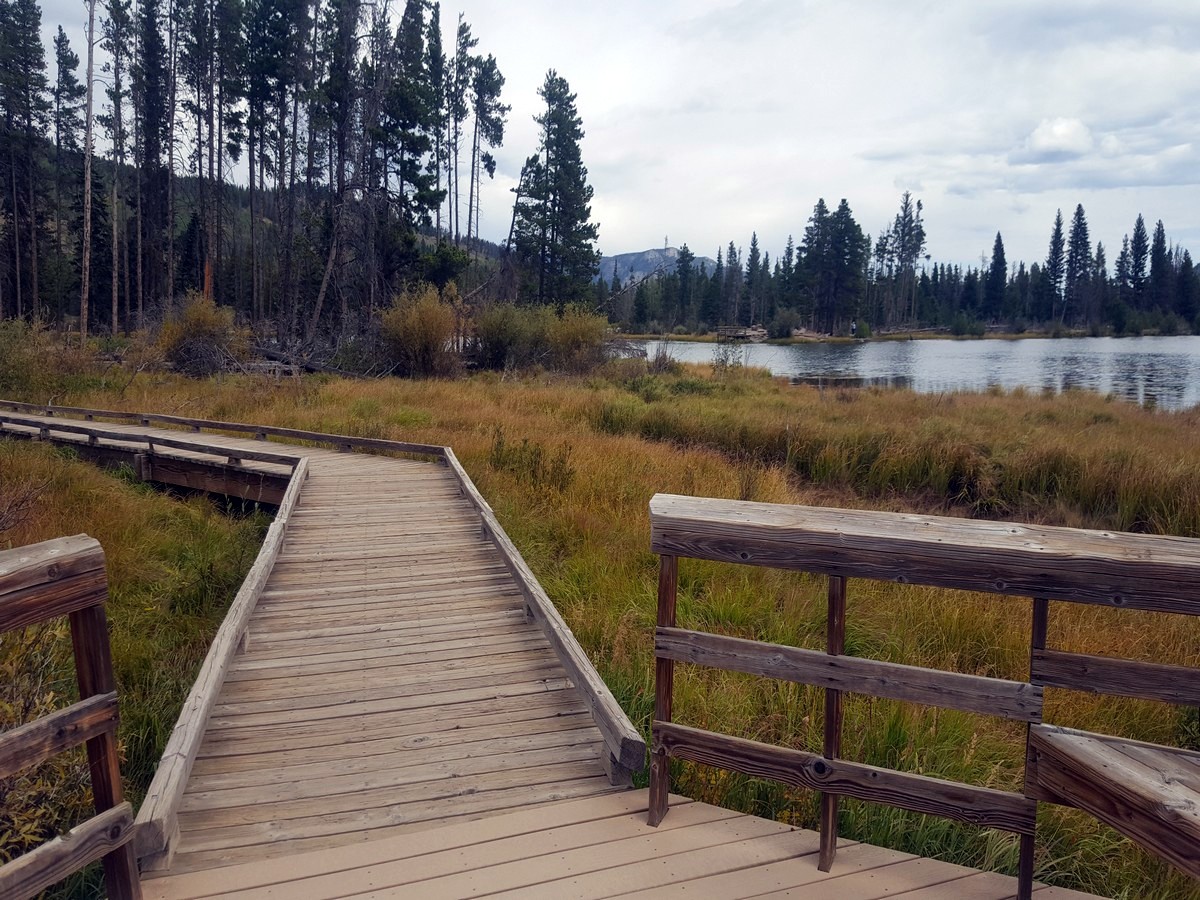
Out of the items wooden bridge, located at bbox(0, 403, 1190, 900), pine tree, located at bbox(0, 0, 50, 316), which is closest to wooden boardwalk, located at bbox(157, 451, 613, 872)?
wooden bridge, located at bbox(0, 403, 1190, 900)

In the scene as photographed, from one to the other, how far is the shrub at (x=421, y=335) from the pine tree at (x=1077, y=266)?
297ft

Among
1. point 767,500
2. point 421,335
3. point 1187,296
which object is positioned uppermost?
point 1187,296

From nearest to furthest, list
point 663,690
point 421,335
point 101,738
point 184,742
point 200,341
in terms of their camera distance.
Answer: point 101,738, point 663,690, point 184,742, point 200,341, point 421,335

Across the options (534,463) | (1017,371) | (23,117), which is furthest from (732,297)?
(534,463)

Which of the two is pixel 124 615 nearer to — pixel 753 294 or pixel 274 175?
pixel 274 175

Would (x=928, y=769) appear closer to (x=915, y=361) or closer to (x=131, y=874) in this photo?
(x=131, y=874)

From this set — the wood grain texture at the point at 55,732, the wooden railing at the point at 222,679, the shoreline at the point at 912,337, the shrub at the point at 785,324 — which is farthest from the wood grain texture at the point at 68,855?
the shrub at the point at 785,324

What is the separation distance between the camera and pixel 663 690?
2.62 meters

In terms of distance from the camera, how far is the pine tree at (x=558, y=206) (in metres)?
43.8

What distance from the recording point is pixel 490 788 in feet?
10.1

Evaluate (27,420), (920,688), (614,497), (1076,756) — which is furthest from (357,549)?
(27,420)

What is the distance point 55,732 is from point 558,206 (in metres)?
45.9

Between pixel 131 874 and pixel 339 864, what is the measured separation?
25.1 inches

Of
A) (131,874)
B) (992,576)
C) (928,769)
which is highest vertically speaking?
(992,576)
